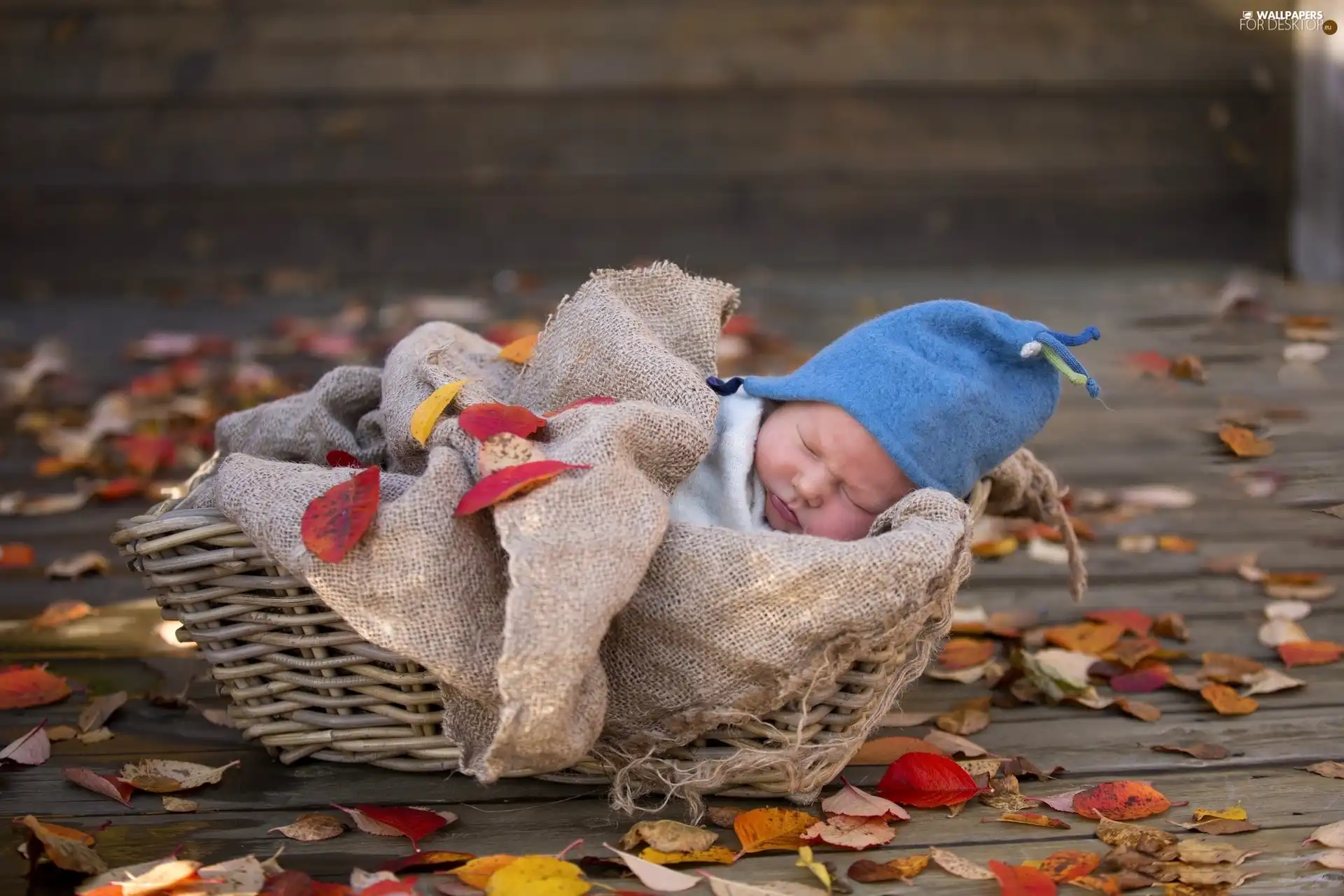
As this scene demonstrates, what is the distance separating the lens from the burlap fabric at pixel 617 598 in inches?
62.2

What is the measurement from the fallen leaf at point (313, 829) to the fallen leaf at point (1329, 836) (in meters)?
1.22

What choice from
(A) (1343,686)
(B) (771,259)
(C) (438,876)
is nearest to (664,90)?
(B) (771,259)

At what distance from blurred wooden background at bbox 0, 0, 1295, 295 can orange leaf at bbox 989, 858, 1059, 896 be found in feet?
11.9

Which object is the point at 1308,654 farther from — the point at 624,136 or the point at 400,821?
the point at 624,136

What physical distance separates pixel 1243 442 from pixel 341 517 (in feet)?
7.87

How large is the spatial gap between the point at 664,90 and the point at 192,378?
6.49ft

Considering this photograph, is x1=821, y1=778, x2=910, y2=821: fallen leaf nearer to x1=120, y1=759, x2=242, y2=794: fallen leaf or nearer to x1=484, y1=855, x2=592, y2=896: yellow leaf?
x1=484, y1=855, x2=592, y2=896: yellow leaf

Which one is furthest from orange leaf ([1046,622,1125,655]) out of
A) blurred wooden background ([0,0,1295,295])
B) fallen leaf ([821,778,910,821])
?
blurred wooden background ([0,0,1295,295])

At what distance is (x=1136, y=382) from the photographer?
3.83 meters

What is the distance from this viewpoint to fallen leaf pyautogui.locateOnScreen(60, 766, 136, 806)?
1861mm

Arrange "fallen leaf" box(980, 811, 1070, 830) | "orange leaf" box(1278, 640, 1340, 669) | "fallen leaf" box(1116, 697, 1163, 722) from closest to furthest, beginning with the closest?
"fallen leaf" box(980, 811, 1070, 830), "fallen leaf" box(1116, 697, 1163, 722), "orange leaf" box(1278, 640, 1340, 669)

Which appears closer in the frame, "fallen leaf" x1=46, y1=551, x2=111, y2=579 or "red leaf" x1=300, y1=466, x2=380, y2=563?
"red leaf" x1=300, y1=466, x2=380, y2=563

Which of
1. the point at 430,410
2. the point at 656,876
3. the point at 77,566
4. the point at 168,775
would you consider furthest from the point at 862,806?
the point at 77,566

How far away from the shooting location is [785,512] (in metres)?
2.10
